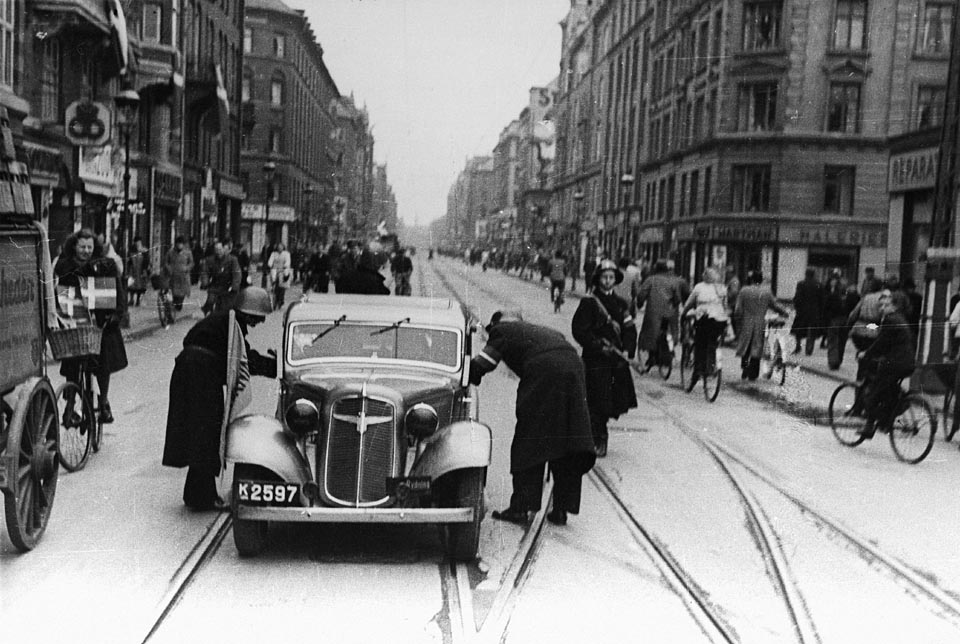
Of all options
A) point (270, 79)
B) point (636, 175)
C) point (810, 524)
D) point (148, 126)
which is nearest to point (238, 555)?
point (810, 524)

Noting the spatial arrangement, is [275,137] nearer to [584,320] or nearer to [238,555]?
[584,320]

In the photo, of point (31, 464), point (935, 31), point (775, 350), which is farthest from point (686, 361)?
point (935, 31)

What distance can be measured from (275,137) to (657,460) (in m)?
19.8

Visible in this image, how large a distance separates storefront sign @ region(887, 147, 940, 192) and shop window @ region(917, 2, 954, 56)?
3.55 metres

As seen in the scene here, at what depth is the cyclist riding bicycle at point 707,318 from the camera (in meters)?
14.4

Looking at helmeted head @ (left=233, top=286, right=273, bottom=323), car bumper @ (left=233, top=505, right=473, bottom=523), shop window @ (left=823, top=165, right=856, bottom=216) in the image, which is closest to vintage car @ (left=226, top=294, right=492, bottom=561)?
car bumper @ (left=233, top=505, right=473, bottom=523)

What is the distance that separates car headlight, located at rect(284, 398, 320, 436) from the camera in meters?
6.60

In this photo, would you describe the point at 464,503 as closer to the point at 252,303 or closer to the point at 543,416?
the point at 543,416

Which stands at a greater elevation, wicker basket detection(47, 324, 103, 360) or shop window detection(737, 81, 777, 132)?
shop window detection(737, 81, 777, 132)

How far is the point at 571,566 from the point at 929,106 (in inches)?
948

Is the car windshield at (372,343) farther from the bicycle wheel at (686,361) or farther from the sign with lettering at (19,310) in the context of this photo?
the bicycle wheel at (686,361)

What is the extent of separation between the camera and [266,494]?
6.22 m

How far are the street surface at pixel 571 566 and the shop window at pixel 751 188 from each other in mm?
26732

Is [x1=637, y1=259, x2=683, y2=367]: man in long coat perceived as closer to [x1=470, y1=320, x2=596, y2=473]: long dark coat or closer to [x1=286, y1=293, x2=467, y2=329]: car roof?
[x1=286, y1=293, x2=467, y2=329]: car roof
